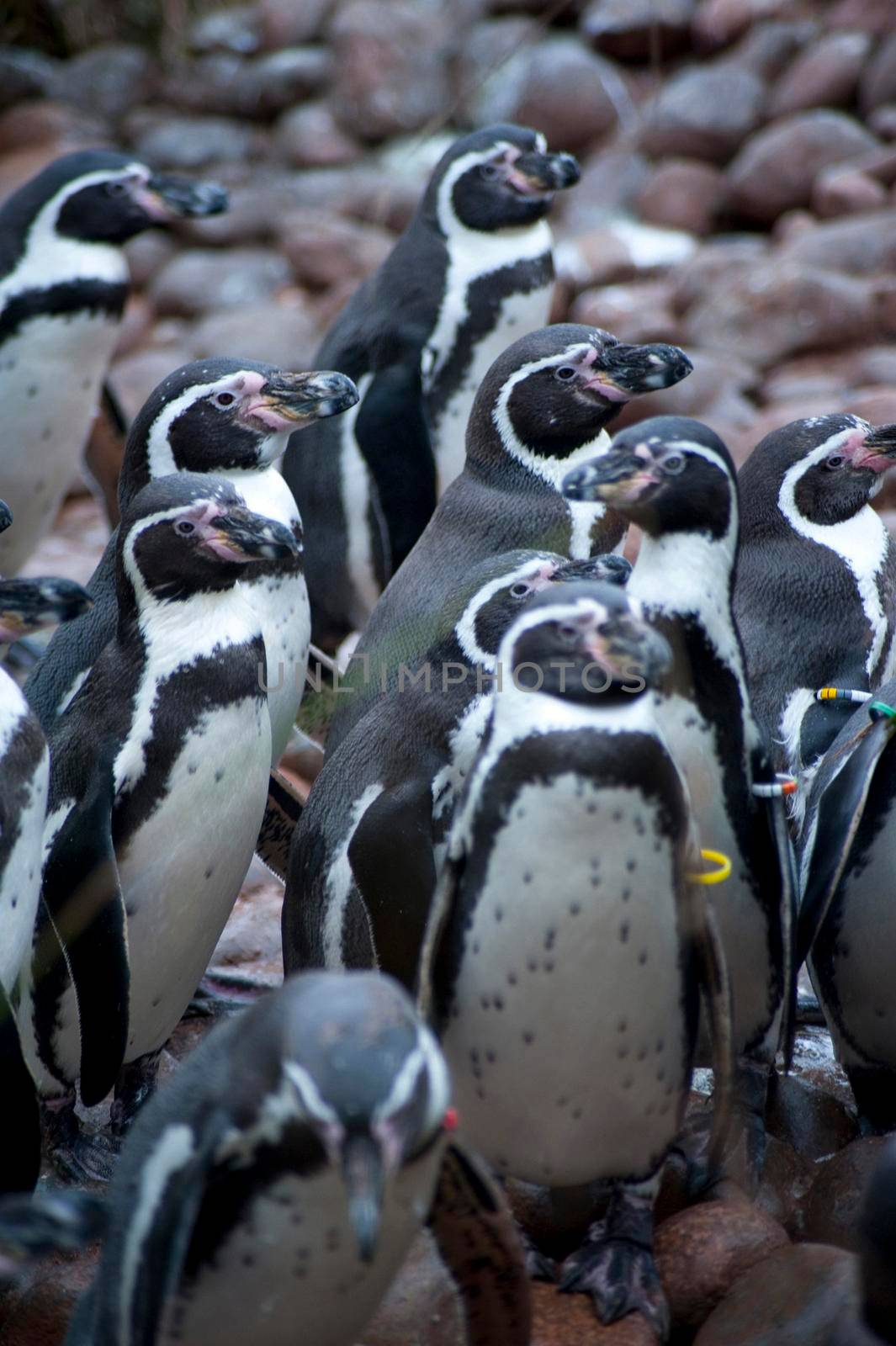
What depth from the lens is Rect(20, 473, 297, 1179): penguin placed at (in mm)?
3141

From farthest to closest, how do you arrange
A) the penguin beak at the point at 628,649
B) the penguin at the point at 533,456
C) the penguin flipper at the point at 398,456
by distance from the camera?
the penguin flipper at the point at 398,456 < the penguin at the point at 533,456 < the penguin beak at the point at 628,649

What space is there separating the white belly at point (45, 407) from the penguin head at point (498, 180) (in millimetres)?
1137

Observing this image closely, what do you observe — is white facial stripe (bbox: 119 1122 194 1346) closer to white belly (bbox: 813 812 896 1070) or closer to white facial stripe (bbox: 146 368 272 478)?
white belly (bbox: 813 812 896 1070)

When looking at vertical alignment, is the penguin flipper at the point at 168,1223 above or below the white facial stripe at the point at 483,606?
below

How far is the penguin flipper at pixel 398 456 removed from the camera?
5.12 m

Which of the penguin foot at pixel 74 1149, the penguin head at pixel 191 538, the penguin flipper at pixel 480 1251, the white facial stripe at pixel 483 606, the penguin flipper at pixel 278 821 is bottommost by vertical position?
the penguin foot at pixel 74 1149

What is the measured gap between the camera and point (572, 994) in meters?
2.64

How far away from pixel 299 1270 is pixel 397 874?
36.8 inches

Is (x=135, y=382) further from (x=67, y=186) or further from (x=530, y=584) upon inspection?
(x=530, y=584)

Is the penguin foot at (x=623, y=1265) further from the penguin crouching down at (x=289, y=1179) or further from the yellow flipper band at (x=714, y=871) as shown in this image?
the yellow flipper band at (x=714, y=871)

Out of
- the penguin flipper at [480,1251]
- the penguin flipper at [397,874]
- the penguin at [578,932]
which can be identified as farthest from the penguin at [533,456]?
the penguin flipper at [480,1251]

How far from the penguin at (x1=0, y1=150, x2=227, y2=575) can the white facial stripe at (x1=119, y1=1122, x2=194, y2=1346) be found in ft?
12.0

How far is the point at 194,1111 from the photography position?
2.26m

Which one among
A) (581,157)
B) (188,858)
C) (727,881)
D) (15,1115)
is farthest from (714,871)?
(581,157)
